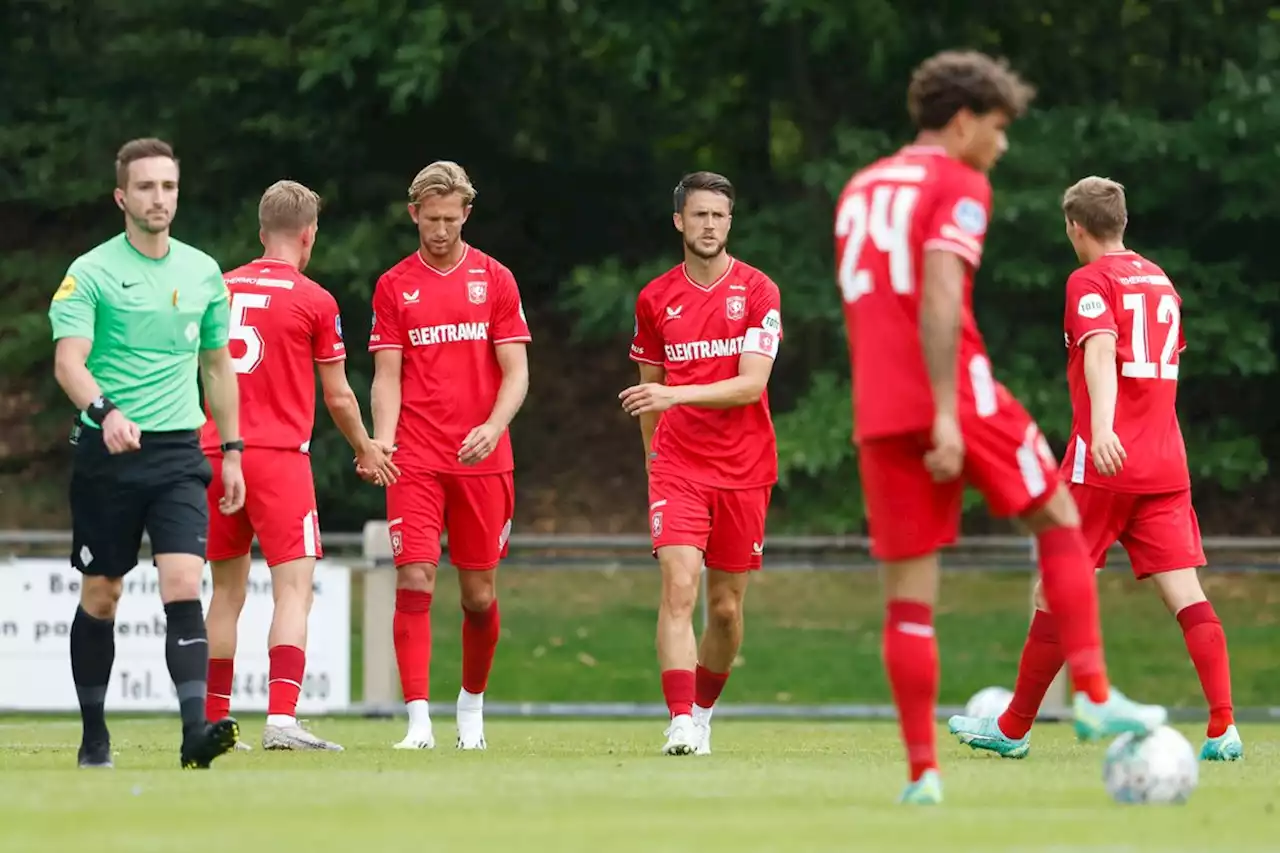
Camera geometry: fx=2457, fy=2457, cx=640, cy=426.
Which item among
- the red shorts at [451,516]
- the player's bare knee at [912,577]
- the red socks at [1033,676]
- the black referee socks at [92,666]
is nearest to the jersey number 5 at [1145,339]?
the red socks at [1033,676]

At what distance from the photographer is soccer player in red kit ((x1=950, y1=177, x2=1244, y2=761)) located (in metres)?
9.99

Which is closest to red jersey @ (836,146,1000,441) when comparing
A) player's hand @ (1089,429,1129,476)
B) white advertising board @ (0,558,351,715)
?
player's hand @ (1089,429,1129,476)

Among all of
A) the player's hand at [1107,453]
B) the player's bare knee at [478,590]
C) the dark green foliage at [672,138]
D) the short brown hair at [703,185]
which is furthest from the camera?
the dark green foliage at [672,138]

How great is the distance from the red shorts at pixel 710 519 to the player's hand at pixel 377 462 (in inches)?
45.7

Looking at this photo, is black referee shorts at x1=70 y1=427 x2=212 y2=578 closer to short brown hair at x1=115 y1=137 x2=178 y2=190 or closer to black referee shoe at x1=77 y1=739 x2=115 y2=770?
black referee shoe at x1=77 y1=739 x2=115 y2=770

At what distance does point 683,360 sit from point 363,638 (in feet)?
21.2

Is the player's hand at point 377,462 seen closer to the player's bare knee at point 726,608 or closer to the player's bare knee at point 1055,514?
the player's bare knee at point 726,608

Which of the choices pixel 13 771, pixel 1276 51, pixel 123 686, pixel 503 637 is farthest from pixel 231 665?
pixel 1276 51

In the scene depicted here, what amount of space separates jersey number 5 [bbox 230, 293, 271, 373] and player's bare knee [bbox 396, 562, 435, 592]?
3.67 ft

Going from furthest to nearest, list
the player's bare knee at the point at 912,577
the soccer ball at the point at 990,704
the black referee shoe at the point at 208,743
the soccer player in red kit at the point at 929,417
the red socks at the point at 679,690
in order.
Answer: the red socks at the point at 679,690
the soccer ball at the point at 990,704
the black referee shoe at the point at 208,743
the player's bare knee at the point at 912,577
the soccer player in red kit at the point at 929,417

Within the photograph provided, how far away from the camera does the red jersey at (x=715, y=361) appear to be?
10773 mm

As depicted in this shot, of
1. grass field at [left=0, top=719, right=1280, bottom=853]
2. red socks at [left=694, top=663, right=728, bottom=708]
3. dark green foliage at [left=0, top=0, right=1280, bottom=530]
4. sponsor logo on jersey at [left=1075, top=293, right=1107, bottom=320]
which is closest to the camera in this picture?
grass field at [left=0, top=719, right=1280, bottom=853]

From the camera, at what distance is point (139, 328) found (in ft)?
28.9

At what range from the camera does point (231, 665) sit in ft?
36.2
